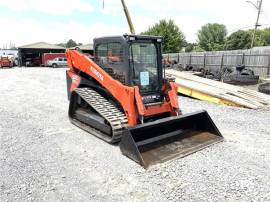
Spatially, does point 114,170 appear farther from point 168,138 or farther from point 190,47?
point 190,47

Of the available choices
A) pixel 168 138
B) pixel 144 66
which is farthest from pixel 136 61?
pixel 168 138

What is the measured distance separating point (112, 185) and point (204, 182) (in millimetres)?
1362

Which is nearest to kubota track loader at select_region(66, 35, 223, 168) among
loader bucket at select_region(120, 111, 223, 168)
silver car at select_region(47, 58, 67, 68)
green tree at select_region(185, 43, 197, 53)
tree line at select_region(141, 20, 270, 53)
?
loader bucket at select_region(120, 111, 223, 168)

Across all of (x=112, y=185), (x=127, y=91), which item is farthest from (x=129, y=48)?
(x=112, y=185)

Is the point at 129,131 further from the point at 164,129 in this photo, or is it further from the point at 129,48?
the point at 129,48

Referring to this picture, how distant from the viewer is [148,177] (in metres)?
4.43

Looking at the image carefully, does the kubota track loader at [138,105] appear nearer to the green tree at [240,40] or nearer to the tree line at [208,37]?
the tree line at [208,37]

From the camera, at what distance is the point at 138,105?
18.1ft

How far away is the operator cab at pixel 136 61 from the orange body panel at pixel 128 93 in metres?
0.16

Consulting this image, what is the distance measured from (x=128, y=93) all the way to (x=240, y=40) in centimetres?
6598

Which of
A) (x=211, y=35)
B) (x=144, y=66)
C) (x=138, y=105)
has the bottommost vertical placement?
(x=138, y=105)

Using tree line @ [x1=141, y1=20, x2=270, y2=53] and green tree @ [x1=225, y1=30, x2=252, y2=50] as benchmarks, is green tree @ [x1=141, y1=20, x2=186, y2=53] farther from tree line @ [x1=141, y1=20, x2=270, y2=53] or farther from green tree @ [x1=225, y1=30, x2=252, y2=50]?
green tree @ [x1=225, y1=30, x2=252, y2=50]

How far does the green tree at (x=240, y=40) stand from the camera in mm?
64988

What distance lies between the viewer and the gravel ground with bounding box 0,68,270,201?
13.0 ft
